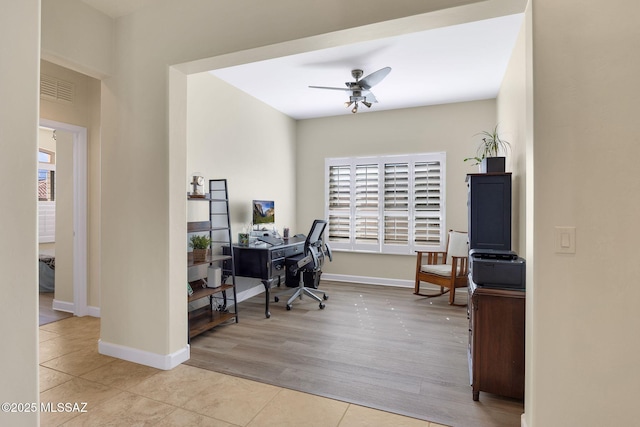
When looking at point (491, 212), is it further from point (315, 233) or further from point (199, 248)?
point (199, 248)

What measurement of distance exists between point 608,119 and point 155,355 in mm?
3312

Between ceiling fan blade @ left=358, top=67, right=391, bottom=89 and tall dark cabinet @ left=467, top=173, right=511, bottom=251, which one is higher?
ceiling fan blade @ left=358, top=67, right=391, bottom=89

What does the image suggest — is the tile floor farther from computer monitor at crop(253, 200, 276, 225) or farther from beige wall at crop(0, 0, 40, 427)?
computer monitor at crop(253, 200, 276, 225)

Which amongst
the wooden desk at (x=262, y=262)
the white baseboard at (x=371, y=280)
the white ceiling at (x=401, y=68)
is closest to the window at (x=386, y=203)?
the white baseboard at (x=371, y=280)

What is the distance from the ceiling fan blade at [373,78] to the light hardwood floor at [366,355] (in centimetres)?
265

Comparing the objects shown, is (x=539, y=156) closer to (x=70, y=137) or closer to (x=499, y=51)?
(x=499, y=51)

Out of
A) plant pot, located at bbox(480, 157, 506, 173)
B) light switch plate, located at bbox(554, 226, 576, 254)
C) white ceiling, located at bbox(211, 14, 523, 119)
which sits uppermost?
white ceiling, located at bbox(211, 14, 523, 119)

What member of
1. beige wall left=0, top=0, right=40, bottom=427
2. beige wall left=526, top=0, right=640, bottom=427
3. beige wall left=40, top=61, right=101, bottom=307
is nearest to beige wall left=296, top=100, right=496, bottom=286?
beige wall left=40, top=61, right=101, bottom=307

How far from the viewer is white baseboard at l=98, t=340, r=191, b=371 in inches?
102

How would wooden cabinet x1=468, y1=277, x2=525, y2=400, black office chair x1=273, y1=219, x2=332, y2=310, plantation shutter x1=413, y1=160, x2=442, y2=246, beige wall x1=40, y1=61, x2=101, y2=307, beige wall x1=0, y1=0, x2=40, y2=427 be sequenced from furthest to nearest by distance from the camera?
plantation shutter x1=413, y1=160, x2=442, y2=246 → black office chair x1=273, y1=219, x2=332, y2=310 → beige wall x1=40, y1=61, x2=101, y2=307 → wooden cabinet x1=468, y1=277, x2=525, y2=400 → beige wall x1=0, y1=0, x2=40, y2=427

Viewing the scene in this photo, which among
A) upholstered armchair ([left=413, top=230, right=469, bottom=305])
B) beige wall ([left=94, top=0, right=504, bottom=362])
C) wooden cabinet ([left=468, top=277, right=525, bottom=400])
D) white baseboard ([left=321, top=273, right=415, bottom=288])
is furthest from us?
white baseboard ([left=321, top=273, right=415, bottom=288])

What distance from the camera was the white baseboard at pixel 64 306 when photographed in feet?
12.9

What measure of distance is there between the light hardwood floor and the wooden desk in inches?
18.2

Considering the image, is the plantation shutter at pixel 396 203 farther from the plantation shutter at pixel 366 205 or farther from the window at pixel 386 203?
the plantation shutter at pixel 366 205
